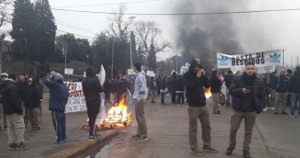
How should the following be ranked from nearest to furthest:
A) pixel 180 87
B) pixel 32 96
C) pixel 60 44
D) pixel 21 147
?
pixel 21 147, pixel 32 96, pixel 180 87, pixel 60 44

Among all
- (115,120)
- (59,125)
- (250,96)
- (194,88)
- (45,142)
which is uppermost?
(194,88)

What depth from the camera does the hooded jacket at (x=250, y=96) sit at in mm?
5980

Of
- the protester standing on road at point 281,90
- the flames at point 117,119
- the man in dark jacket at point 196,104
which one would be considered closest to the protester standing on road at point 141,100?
the man in dark jacket at point 196,104

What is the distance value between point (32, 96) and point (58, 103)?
2308mm

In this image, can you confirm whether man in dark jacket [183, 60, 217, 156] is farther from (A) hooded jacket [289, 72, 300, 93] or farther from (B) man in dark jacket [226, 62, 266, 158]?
(A) hooded jacket [289, 72, 300, 93]

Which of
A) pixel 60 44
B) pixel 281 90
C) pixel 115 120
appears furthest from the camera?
pixel 60 44

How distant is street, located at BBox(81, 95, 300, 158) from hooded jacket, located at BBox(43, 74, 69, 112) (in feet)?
4.66

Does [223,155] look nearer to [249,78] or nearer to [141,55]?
[249,78]

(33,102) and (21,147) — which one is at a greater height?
(33,102)

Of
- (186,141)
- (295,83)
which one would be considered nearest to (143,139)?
(186,141)

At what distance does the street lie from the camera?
21.3 feet

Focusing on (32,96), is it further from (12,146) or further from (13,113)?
(12,146)

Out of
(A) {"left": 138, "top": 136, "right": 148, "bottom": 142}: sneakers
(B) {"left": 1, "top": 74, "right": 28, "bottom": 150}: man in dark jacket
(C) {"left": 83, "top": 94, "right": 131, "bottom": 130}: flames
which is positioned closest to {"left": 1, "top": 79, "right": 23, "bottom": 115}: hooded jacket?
(B) {"left": 1, "top": 74, "right": 28, "bottom": 150}: man in dark jacket

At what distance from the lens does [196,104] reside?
634cm
